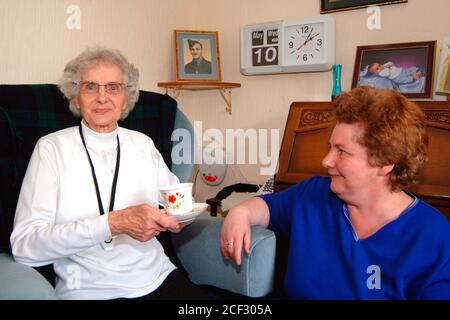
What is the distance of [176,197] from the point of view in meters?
1.18

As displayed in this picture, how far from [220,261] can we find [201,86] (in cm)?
145

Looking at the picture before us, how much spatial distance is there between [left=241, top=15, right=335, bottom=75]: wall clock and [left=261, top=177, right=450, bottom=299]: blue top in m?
1.19

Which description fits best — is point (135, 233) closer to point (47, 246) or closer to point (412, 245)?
point (47, 246)

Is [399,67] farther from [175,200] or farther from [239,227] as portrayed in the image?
[175,200]

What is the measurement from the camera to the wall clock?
232 cm

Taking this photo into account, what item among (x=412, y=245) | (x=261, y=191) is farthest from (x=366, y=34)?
(x=412, y=245)

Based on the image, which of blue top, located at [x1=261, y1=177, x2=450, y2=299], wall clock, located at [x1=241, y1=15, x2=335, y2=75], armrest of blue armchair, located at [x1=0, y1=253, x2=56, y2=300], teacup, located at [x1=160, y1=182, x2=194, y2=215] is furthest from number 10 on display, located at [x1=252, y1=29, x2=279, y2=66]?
armrest of blue armchair, located at [x1=0, y1=253, x2=56, y2=300]

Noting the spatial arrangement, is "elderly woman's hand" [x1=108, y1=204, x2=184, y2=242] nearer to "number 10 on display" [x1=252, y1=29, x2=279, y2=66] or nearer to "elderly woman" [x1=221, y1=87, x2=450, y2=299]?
"elderly woman" [x1=221, y1=87, x2=450, y2=299]

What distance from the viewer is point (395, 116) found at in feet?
3.59

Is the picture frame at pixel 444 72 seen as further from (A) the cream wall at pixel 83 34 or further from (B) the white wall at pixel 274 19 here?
(A) the cream wall at pixel 83 34

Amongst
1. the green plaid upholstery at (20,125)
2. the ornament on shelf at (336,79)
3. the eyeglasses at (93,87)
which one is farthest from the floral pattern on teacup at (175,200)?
the ornament on shelf at (336,79)

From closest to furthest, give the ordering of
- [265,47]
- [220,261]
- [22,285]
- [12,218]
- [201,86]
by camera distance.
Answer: [22,285], [12,218], [220,261], [265,47], [201,86]

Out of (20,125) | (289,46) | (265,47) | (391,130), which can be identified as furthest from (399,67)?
(20,125)

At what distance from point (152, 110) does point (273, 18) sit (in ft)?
3.83
